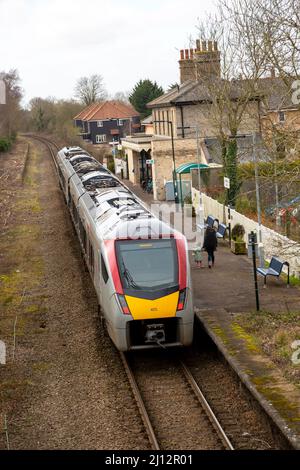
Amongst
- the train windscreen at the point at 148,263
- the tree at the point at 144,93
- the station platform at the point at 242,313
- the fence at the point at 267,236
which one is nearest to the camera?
the station platform at the point at 242,313

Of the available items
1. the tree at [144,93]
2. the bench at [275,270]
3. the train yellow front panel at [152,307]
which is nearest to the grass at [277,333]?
the train yellow front panel at [152,307]

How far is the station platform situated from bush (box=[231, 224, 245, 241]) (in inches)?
27.4

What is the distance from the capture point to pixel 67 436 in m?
10.5

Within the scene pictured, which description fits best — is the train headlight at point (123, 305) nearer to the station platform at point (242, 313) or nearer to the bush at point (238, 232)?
the station platform at point (242, 313)

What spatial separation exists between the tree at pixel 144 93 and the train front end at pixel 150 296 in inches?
2980

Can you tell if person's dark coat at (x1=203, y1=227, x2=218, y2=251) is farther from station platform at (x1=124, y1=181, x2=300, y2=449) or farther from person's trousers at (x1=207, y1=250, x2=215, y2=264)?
station platform at (x1=124, y1=181, x2=300, y2=449)

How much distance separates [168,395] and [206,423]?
1.55m

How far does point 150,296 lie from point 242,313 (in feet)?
11.4

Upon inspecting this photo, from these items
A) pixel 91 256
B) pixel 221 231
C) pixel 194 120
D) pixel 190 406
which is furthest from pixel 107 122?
pixel 190 406

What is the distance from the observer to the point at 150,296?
43.1 ft

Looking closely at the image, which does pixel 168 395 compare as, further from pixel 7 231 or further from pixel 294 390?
pixel 7 231

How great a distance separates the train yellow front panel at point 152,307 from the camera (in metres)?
13.0

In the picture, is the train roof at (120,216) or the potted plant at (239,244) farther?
the potted plant at (239,244)

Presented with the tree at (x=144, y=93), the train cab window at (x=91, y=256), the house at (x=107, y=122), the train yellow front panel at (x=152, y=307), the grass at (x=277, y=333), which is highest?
the tree at (x=144, y=93)
